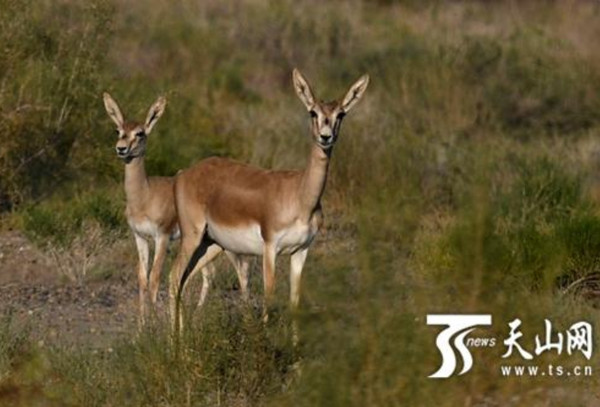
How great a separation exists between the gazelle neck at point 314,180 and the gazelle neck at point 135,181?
2203 mm

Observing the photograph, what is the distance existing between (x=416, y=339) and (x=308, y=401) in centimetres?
75

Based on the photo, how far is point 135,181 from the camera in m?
15.8

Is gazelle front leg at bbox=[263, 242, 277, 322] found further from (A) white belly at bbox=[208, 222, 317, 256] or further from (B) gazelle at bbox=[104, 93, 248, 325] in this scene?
(B) gazelle at bbox=[104, 93, 248, 325]

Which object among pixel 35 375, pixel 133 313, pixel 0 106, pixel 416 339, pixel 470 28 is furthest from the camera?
pixel 470 28

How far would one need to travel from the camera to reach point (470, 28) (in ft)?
126

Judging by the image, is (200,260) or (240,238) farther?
(200,260)

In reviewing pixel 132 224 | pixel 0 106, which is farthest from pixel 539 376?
pixel 0 106

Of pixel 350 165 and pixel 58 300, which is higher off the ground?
pixel 350 165

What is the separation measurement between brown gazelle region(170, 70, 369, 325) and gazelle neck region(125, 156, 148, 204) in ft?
3.41

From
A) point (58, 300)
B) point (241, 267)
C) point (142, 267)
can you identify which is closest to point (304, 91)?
point (241, 267)

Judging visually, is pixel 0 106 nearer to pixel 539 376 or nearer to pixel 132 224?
pixel 132 224

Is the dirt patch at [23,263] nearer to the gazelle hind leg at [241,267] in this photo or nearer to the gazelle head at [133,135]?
the gazelle head at [133,135]

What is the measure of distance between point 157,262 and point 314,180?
6.46ft

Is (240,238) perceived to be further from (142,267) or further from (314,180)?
(142,267)
